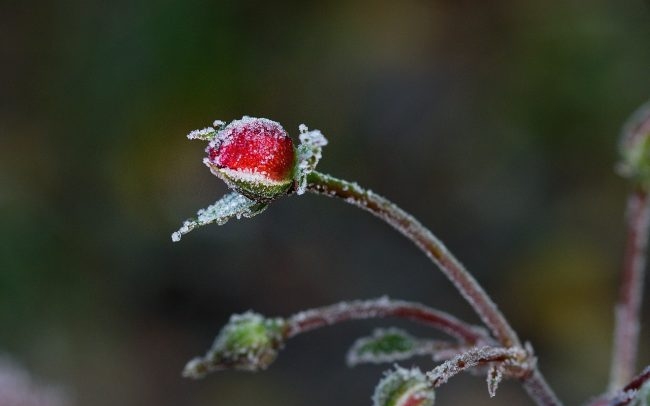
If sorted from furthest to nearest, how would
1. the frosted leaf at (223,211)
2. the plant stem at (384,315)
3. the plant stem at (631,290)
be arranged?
1. the plant stem at (631,290)
2. the plant stem at (384,315)
3. the frosted leaf at (223,211)

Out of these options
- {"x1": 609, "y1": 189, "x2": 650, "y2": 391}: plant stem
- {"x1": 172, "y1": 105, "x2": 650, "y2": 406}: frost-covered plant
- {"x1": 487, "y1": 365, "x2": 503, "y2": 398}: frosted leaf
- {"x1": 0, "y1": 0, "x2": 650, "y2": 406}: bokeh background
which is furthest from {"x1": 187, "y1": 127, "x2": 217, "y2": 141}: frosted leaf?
{"x1": 0, "y1": 0, "x2": 650, "y2": 406}: bokeh background

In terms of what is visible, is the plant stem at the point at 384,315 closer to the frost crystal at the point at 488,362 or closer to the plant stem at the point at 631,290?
the frost crystal at the point at 488,362

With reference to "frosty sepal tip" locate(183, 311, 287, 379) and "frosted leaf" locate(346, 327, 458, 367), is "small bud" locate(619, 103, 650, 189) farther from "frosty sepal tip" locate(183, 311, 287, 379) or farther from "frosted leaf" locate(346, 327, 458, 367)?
"frosty sepal tip" locate(183, 311, 287, 379)

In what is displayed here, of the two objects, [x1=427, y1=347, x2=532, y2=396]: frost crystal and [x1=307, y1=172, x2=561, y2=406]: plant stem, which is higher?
[x1=307, y1=172, x2=561, y2=406]: plant stem

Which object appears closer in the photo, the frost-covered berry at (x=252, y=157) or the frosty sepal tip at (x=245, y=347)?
the frost-covered berry at (x=252, y=157)

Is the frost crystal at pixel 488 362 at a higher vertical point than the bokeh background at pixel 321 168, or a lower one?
lower

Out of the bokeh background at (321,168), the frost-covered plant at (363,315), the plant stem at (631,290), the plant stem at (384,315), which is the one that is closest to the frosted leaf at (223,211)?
the frost-covered plant at (363,315)

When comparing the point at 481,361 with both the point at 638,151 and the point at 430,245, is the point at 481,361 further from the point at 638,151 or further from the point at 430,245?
the point at 638,151

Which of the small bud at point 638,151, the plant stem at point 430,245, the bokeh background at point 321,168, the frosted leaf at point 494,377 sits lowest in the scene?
the frosted leaf at point 494,377

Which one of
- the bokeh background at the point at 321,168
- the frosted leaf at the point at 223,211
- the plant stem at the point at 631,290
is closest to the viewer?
the frosted leaf at the point at 223,211
